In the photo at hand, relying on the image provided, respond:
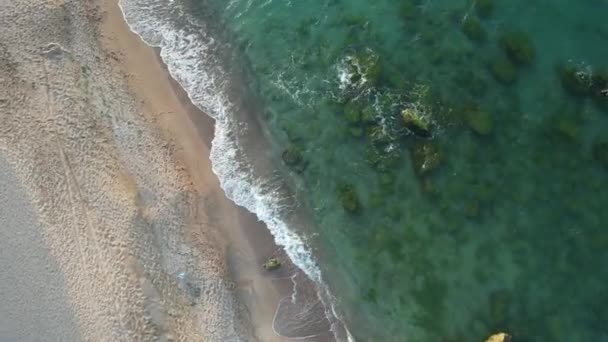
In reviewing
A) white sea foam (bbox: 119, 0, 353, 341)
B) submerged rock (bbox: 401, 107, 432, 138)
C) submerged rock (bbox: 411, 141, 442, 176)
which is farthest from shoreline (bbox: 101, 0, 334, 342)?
submerged rock (bbox: 401, 107, 432, 138)

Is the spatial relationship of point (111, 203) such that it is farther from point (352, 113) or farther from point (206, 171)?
point (352, 113)

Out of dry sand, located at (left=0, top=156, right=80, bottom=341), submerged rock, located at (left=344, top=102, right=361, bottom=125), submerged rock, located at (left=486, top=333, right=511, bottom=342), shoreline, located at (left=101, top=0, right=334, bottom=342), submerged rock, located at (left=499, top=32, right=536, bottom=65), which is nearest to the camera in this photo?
dry sand, located at (left=0, top=156, right=80, bottom=341)

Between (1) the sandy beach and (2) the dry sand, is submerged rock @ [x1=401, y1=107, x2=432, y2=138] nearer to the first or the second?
(1) the sandy beach

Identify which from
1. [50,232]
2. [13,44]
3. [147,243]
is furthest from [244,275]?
[13,44]

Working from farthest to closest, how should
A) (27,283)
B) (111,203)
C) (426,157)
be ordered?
(426,157), (111,203), (27,283)

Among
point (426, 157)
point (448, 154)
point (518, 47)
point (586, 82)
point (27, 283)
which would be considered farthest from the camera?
point (518, 47)

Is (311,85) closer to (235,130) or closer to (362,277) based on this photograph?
(235,130)

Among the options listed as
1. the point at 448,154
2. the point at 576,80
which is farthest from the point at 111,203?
the point at 576,80

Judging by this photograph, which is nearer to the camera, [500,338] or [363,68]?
[500,338]
